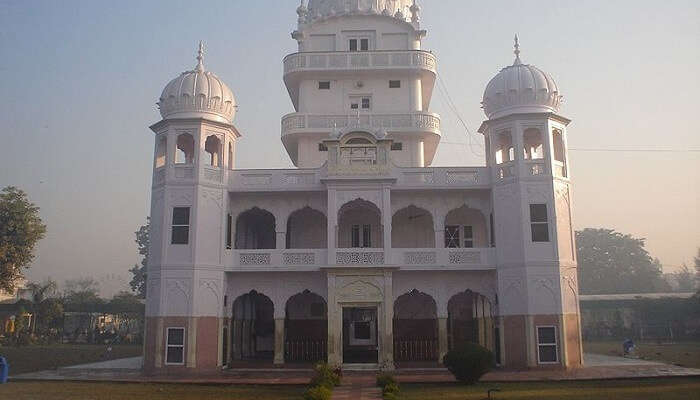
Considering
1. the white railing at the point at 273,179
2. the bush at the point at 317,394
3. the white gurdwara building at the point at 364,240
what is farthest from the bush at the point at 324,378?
the white railing at the point at 273,179

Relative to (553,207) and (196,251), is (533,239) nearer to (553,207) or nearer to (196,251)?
(553,207)

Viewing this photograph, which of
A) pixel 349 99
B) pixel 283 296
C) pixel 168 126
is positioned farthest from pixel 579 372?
pixel 168 126

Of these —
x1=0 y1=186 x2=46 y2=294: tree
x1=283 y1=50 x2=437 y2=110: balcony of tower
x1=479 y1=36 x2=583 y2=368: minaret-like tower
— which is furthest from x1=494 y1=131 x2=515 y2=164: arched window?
x1=0 y1=186 x2=46 y2=294: tree

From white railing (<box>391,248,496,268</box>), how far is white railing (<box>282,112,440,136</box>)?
6.79 metres

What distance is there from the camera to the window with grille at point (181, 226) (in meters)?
23.7

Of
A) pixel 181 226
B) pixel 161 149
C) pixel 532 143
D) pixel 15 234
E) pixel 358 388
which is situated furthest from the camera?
pixel 15 234

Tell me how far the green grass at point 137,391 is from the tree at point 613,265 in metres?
62.4

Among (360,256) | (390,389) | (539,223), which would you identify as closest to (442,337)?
(360,256)

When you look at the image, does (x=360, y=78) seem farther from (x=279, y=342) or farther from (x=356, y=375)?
(x=356, y=375)

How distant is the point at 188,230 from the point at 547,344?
15.1 m

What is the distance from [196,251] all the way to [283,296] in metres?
4.19

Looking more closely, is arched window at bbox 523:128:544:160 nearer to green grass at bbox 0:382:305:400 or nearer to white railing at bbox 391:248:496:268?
white railing at bbox 391:248:496:268

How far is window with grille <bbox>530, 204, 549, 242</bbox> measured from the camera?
23359 mm

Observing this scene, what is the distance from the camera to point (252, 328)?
94.0 feet
